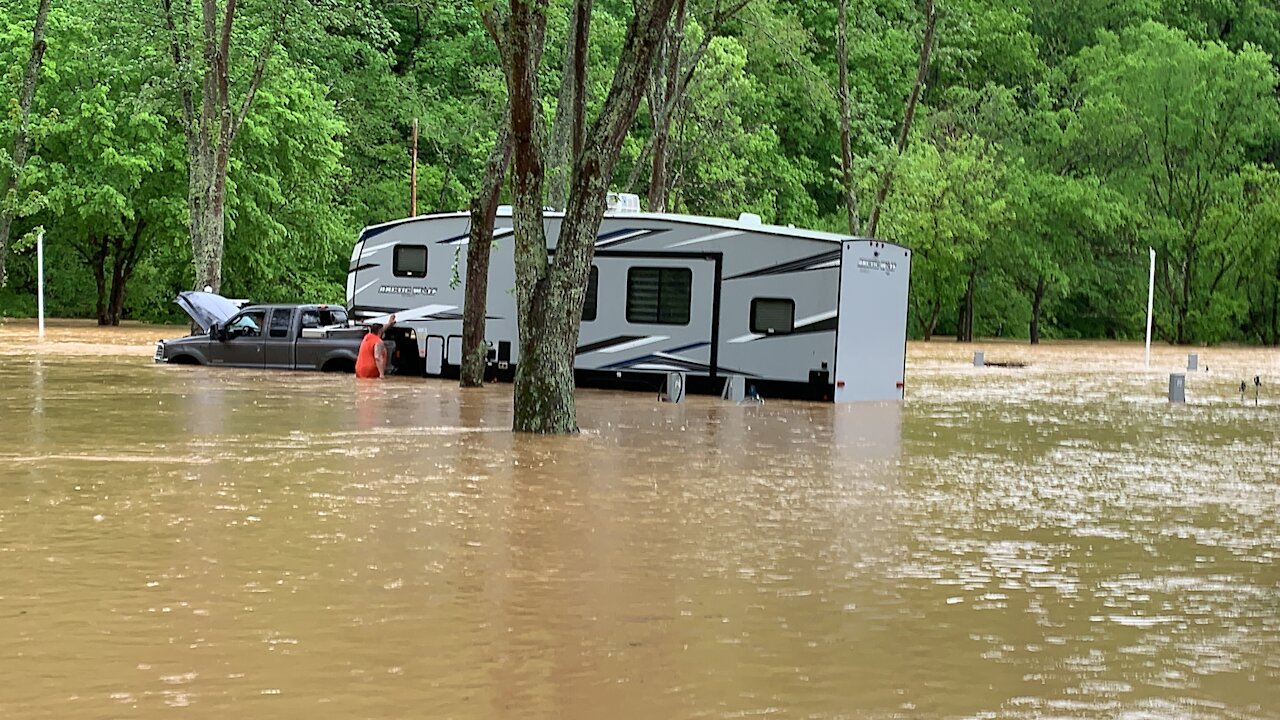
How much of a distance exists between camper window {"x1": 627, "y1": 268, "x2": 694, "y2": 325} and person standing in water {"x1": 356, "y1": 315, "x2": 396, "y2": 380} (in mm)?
4505

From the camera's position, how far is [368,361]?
3036cm

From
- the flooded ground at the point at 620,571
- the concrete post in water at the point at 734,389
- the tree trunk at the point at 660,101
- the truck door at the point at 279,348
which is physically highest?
the tree trunk at the point at 660,101

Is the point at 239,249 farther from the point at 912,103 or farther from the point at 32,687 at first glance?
the point at 32,687

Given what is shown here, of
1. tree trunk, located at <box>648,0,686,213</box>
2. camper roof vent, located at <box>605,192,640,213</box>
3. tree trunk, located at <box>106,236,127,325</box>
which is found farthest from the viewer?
tree trunk, located at <box>106,236,127,325</box>

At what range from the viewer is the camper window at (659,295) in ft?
94.0

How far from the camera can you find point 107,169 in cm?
5628

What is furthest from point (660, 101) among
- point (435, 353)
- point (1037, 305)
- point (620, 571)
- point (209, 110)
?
point (1037, 305)

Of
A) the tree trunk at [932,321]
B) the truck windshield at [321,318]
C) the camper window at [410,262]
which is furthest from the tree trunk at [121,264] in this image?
the tree trunk at [932,321]

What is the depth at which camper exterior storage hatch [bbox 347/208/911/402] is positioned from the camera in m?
27.8

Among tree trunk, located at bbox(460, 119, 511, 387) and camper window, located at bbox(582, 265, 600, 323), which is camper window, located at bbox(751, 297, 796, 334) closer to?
camper window, located at bbox(582, 265, 600, 323)

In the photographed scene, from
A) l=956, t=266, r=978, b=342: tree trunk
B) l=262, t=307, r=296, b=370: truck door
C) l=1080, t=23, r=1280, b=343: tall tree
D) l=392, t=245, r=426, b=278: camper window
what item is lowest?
l=262, t=307, r=296, b=370: truck door

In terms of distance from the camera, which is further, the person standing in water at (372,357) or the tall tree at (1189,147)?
the tall tree at (1189,147)

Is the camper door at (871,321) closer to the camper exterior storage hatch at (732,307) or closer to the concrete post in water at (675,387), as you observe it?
the camper exterior storage hatch at (732,307)

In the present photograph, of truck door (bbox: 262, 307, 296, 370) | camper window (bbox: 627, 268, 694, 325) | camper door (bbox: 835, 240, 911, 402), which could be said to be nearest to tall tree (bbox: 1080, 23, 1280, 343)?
camper door (bbox: 835, 240, 911, 402)
